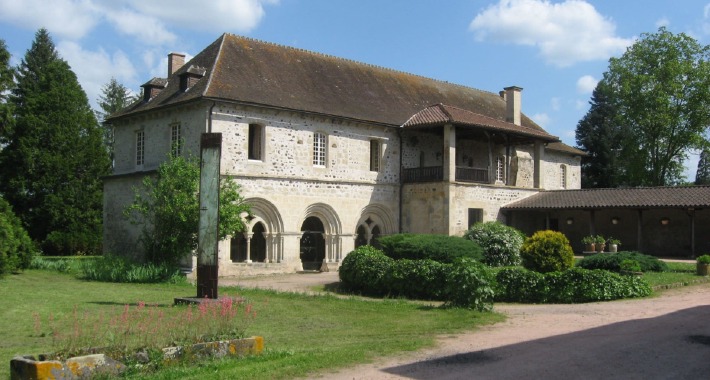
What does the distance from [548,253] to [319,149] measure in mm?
9715

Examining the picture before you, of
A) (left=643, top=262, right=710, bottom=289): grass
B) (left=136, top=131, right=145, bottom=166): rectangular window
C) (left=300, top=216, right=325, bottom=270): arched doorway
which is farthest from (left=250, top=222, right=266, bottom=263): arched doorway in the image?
(left=643, top=262, right=710, bottom=289): grass

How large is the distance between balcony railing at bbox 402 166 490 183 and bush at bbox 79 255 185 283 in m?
11.3

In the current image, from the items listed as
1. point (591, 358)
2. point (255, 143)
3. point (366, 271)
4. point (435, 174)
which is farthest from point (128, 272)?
point (591, 358)

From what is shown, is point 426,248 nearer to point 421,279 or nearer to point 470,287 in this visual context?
point 421,279

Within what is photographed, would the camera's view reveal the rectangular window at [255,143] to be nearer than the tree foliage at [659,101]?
Yes

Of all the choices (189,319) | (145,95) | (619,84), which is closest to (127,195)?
(145,95)

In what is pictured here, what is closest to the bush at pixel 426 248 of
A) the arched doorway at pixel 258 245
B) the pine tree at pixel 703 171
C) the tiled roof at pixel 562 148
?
the arched doorway at pixel 258 245

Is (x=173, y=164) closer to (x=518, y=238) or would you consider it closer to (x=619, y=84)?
(x=518, y=238)

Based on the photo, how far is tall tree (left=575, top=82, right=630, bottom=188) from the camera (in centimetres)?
4631

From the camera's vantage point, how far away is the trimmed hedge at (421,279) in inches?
512

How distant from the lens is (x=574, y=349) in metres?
8.82

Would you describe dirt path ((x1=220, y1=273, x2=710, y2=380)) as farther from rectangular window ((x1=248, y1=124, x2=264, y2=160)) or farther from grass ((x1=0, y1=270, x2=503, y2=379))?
rectangular window ((x1=248, y1=124, x2=264, y2=160))

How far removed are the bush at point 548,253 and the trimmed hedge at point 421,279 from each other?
4833 millimetres

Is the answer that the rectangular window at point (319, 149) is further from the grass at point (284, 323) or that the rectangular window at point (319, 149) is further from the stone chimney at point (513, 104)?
the stone chimney at point (513, 104)
